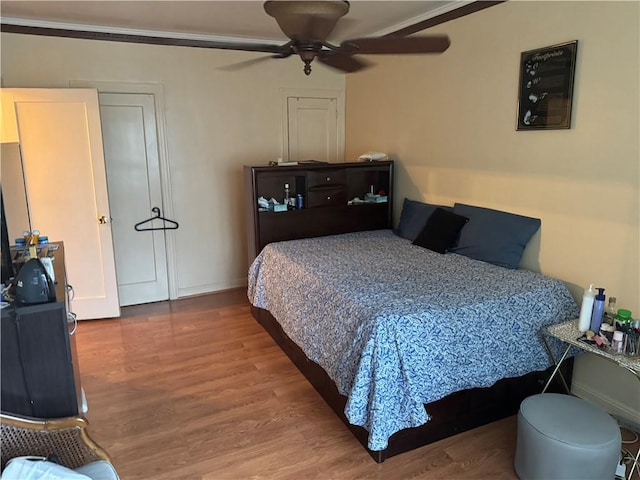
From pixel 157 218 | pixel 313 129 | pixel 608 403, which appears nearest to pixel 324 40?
pixel 608 403

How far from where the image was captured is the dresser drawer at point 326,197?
163 inches

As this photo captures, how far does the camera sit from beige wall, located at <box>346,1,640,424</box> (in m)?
2.47

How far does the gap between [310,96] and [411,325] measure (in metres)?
3.45

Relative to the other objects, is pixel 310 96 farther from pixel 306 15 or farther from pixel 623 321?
pixel 623 321

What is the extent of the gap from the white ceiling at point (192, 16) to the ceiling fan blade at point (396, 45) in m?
1.27

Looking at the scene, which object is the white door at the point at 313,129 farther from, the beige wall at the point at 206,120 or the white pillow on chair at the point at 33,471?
the white pillow on chair at the point at 33,471

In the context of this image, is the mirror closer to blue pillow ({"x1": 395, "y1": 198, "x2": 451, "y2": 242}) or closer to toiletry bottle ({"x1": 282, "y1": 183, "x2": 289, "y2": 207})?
toiletry bottle ({"x1": 282, "y1": 183, "x2": 289, "y2": 207})

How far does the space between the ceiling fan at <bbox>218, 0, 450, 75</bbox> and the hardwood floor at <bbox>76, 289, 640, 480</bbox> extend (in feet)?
6.68

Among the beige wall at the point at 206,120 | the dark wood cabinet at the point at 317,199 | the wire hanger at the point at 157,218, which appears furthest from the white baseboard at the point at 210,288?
the dark wood cabinet at the point at 317,199

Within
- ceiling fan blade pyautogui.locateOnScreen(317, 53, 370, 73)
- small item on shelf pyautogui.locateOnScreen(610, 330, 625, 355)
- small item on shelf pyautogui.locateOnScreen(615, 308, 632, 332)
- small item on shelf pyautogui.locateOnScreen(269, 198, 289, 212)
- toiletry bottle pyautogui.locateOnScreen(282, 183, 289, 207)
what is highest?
ceiling fan blade pyautogui.locateOnScreen(317, 53, 370, 73)

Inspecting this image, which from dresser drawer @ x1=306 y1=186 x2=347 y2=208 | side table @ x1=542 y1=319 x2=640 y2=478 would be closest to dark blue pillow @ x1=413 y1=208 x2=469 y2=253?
A: dresser drawer @ x1=306 y1=186 x2=347 y2=208

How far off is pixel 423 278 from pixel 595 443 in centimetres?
123

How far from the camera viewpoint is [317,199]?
13.6 ft

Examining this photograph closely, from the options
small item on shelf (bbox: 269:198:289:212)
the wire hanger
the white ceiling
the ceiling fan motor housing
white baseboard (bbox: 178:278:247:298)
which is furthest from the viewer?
white baseboard (bbox: 178:278:247:298)
